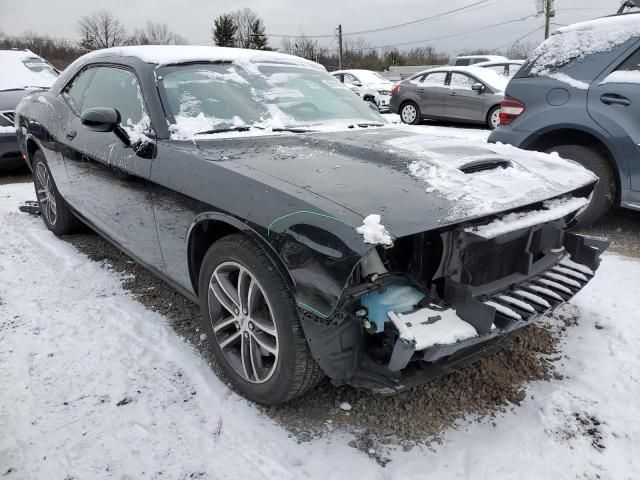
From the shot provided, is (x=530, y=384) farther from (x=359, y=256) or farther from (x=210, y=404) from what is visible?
(x=210, y=404)

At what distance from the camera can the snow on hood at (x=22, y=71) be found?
7766mm

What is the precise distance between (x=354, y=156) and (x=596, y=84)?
2.97 m

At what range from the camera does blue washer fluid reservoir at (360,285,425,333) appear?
1765 mm

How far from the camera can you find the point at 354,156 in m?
2.36

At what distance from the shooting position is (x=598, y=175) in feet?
13.8

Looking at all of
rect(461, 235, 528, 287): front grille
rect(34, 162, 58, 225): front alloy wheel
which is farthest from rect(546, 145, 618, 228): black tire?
rect(34, 162, 58, 225): front alloy wheel

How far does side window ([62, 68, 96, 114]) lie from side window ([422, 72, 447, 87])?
31.0ft

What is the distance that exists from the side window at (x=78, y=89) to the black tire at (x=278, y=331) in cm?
227

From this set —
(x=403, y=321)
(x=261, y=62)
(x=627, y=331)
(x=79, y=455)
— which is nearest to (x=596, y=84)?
(x=627, y=331)

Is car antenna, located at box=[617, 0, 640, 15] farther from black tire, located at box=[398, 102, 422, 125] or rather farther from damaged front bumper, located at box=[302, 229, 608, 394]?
black tire, located at box=[398, 102, 422, 125]

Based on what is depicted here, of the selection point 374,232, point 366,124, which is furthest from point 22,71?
point 374,232

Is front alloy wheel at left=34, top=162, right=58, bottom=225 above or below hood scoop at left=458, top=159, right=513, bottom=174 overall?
below

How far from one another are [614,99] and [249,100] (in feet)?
10.2

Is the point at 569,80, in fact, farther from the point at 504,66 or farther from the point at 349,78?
the point at 349,78
